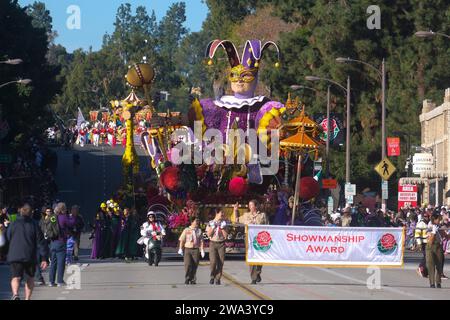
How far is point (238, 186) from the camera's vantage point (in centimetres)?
3734

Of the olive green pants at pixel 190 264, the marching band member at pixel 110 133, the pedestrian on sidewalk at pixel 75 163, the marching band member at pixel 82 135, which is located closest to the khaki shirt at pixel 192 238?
the olive green pants at pixel 190 264

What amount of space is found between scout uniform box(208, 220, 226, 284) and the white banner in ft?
6.54

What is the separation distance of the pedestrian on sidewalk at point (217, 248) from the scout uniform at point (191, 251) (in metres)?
0.34

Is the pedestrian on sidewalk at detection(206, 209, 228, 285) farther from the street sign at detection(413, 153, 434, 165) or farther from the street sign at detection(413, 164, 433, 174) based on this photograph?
the street sign at detection(413, 164, 433, 174)

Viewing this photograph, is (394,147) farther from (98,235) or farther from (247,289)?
(247,289)

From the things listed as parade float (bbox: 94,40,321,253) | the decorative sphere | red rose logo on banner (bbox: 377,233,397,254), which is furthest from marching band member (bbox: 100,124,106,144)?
red rose logo on banner (bbox: 377,233,397,254)

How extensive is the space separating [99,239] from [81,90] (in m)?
129

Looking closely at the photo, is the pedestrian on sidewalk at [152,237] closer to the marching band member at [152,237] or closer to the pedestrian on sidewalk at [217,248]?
the marching band member at [152,237]

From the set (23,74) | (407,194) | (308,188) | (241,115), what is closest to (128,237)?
(241,115)

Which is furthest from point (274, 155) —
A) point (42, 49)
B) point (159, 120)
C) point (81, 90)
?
point (81, 90)

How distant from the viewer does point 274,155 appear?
37375 mm

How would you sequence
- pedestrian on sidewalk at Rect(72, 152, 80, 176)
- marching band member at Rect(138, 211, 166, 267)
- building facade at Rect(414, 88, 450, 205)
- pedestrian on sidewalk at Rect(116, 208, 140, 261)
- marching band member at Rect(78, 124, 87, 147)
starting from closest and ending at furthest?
marching band member at Rect(138, 211, 166, 267)
pedestrian on sidewalk at Rect(116, 208, 140, 261)
building facade at Rect(414, 88, 450, 205)
pedestrian on sidewalk at Rect(72, 152, 80, 176)
marching band member at Rect(78, 124, 87, 147)

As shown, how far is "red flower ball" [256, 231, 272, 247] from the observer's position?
30.1m

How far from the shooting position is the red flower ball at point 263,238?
30109mm
